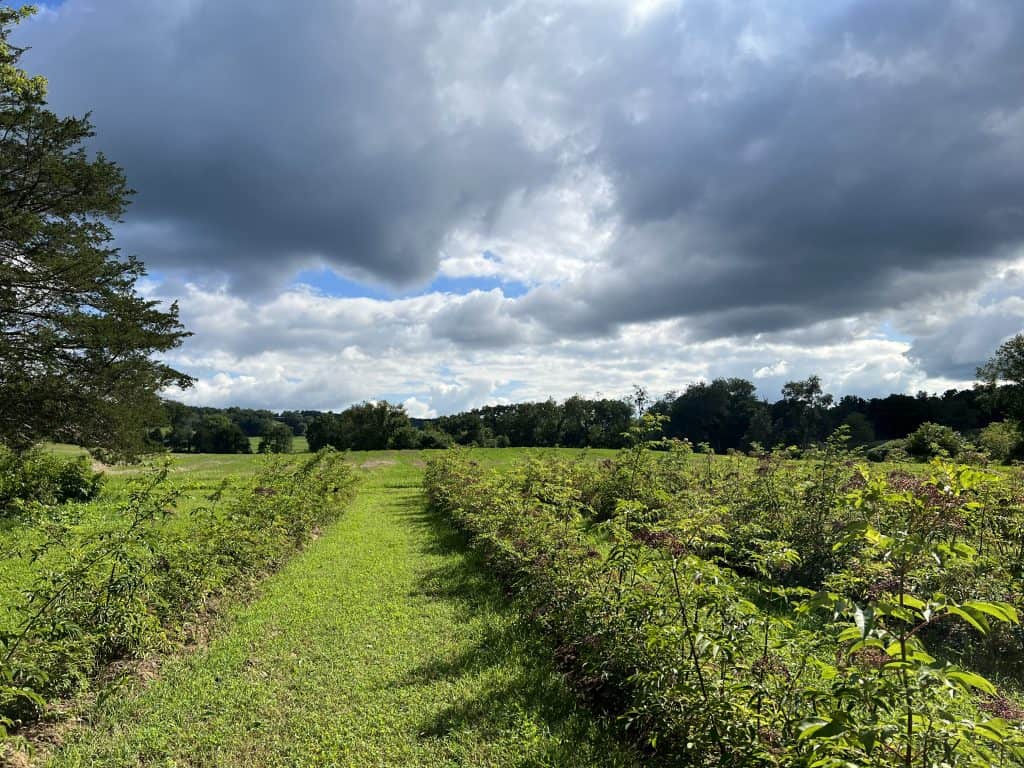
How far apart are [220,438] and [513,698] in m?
70.6

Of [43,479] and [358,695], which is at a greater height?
[43,479]

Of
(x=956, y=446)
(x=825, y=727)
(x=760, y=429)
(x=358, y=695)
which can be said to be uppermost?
(x=956, y=446)

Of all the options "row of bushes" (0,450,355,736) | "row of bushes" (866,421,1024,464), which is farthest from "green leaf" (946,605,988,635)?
"row of bushes" (866,421,1024,464)

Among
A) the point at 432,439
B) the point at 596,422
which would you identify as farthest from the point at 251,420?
the point at 596,422

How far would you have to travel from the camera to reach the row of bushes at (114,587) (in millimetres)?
3852

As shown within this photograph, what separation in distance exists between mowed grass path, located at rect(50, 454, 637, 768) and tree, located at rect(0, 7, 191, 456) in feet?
36.8

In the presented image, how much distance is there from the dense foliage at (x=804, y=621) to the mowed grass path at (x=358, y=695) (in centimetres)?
50

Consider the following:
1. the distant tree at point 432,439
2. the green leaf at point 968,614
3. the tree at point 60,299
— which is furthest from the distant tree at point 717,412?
the green leaf at point 968,614

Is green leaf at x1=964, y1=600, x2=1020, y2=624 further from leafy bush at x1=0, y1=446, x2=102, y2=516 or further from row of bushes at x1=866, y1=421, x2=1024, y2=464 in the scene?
leafy bush at x1=0, y1=446, x2=102, y2=516

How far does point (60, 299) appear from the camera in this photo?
1452 centimetres

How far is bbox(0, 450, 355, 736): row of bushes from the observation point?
3.85m

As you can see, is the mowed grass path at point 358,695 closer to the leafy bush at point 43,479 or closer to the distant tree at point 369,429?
the leafy bush at point 43,479

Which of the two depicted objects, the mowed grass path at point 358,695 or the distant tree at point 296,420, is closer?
the mowed grass path at point 358,695

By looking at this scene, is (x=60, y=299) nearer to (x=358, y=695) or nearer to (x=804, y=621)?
(x=358, y=695)
